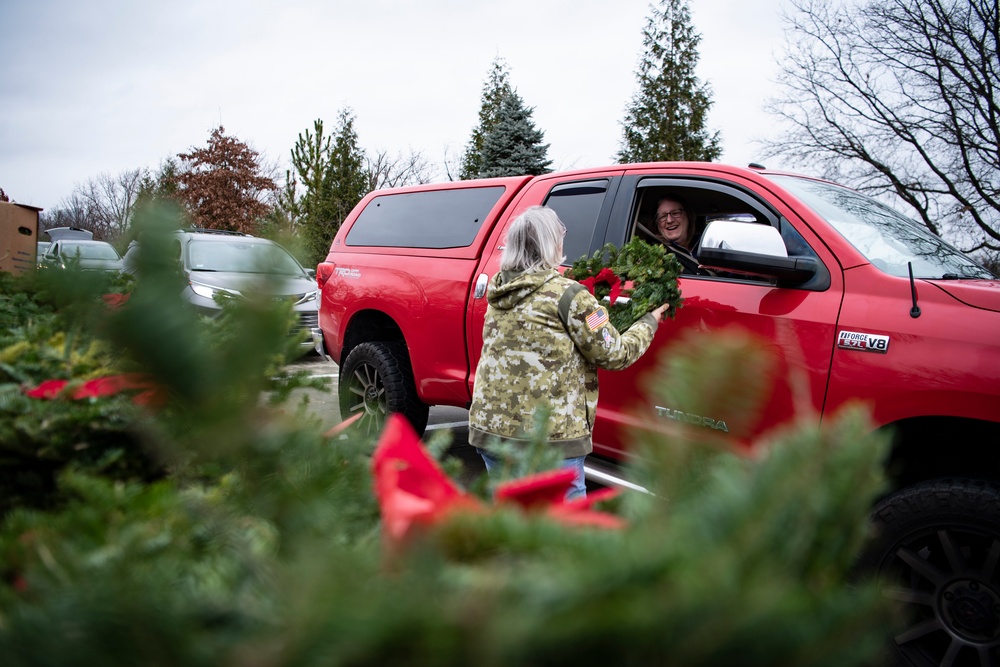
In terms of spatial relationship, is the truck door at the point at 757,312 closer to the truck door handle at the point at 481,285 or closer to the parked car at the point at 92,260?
the truck door handle at the point at 481,285

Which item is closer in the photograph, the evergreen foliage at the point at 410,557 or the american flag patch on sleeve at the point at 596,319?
the evergreen foliage at the point at 410,557

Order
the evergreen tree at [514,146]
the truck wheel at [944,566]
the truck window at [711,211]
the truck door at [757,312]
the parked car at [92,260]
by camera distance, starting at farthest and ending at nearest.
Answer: the evergreen tree at [514,146], the truck window at [711,211], the truck door at [757,312], the truck wheel at [944,566], the parked car at [92,260]

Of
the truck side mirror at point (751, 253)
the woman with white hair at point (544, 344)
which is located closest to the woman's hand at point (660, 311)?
the woman with white hair at point (544, 344)

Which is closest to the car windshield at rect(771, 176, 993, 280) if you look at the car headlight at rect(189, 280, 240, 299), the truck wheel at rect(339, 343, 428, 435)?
the truck wheel at rect(339, 343, 428, 435)

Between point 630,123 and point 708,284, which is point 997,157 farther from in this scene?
point 630,123

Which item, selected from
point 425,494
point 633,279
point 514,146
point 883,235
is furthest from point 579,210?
→ point 514,146

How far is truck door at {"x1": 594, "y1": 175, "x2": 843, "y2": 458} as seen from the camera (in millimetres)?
2891

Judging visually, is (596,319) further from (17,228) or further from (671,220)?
(17,228)

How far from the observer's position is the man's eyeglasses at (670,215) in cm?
413

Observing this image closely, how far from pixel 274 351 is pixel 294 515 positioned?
0.47ft

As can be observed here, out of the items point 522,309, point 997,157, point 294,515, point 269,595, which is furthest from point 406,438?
point 997,157

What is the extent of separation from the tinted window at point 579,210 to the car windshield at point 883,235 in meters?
0.98

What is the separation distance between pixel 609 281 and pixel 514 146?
2172 centimetres

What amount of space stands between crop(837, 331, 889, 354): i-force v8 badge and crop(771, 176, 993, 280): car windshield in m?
0.34
